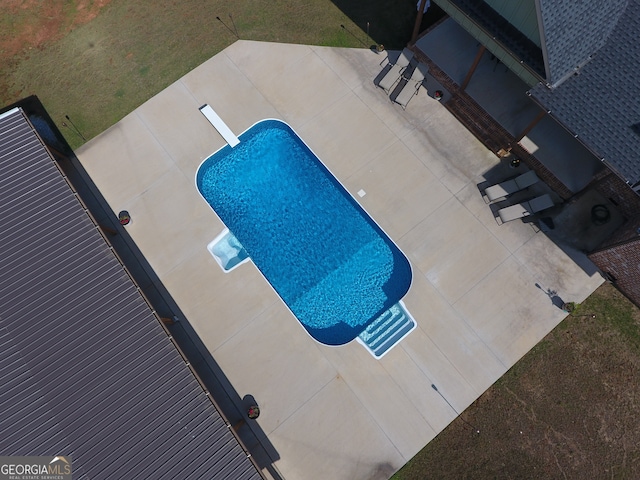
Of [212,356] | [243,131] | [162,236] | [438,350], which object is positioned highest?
[243,131]

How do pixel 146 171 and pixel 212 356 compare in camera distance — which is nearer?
pixel 212 356

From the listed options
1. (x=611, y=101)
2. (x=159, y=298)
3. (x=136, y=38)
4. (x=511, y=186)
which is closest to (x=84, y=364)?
(x=159, y=298)

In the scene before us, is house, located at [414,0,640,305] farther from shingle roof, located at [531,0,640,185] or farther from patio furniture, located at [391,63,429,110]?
patio furniture, located at [391,63,429,110]

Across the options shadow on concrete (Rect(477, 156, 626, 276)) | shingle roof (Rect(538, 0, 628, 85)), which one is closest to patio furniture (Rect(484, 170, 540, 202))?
shadow on concrete (Rect(477, 156, 626, 276))

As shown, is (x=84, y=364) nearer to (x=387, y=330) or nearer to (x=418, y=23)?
(x=387, y=330)

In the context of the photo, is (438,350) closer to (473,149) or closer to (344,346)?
(344,346)

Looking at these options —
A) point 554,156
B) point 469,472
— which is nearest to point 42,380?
point 469,472

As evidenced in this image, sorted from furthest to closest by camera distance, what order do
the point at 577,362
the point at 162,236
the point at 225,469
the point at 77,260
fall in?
the point at 162,236, the point at 577,362, the point at 77,260, the point at 225,469

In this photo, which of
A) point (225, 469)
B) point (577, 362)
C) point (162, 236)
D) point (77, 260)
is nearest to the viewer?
point (225, 469)
